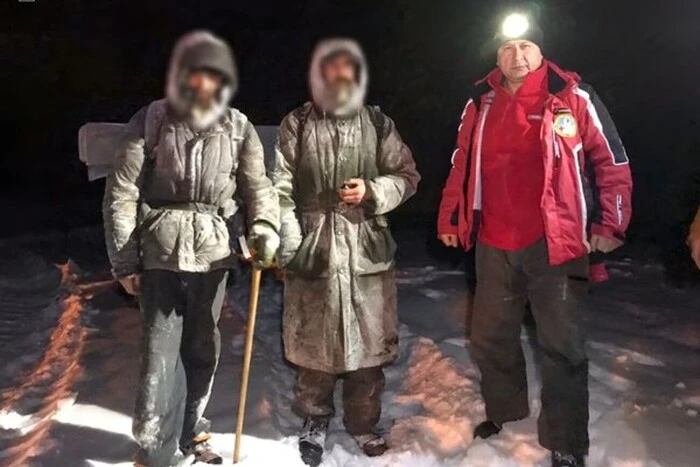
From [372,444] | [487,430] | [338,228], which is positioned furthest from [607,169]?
[372,444]

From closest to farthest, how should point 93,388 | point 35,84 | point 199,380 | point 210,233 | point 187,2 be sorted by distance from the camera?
1. point 210,233
2. point 199,380
3. point 93,388
4. point 187,2
5. point 35,84

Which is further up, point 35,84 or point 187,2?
point 187,2

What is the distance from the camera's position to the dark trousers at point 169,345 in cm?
329

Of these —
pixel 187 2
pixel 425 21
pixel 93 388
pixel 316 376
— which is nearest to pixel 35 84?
pixel 187 2

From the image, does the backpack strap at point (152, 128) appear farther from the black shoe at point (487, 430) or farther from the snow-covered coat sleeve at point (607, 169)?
the black shoe at point (487, 430)

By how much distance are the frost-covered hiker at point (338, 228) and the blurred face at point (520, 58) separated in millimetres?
647

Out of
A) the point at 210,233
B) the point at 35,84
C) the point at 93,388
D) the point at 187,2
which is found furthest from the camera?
the point at 35,84

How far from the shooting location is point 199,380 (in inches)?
139

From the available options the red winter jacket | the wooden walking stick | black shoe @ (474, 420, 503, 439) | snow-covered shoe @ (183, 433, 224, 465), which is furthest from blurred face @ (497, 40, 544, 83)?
snow-covered shoe @ (183, 433, 224, 465)

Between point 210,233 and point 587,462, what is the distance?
2151 mm

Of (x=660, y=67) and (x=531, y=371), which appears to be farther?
(x=660, y=67)

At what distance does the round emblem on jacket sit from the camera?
3.30 meters

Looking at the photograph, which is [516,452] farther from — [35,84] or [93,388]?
[35,84]

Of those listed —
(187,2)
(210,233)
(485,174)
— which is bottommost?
(210,233)
